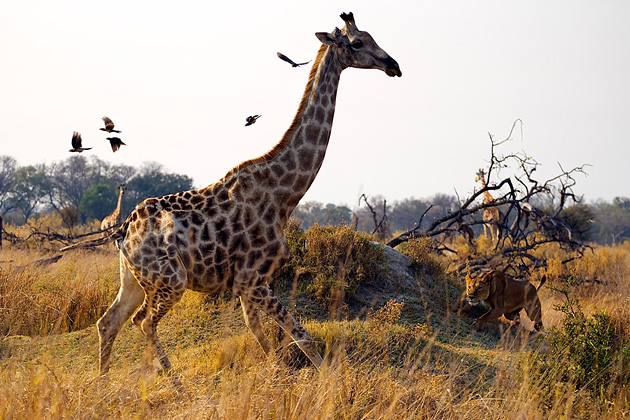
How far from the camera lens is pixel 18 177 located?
1690 inches

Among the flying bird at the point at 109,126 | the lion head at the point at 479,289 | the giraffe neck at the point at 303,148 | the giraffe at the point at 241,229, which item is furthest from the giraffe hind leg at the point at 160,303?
the lion head at the point at 479,289

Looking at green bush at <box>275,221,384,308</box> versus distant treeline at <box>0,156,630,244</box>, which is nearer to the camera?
green bush at <box>275,221,384,308</box>

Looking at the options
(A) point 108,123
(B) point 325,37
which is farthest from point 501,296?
(A) point 108,123

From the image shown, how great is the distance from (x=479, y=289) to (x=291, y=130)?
350 cm

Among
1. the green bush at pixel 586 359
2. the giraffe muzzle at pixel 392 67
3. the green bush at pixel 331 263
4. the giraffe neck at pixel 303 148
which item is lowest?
the green bush at pixel 586 359

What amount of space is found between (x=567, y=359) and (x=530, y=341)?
1742 millimetres

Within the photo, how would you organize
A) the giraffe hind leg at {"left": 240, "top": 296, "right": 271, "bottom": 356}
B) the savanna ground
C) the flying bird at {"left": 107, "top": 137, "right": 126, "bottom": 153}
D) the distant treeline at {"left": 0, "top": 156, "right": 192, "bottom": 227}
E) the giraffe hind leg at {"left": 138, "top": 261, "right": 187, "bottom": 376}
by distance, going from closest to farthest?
the savanna ground, the giraffe hind leg at {"left": 138, "top": 261, "right": 187, "bottom": 376}, the giraffe hind leg at {"left": 240, "top": 296, "right": 271, "bottom": 356}, the flying bird at {"left": 107, "top": 137, "right": 126, "bottom": 153}, the distant treeline at {"left": 0, "top": 156, "right": 192, "bottom": 227}

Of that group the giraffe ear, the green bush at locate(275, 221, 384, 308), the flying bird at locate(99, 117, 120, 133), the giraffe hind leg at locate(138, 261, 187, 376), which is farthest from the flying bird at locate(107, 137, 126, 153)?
the green bush at locate(275, 221, 384, 308)

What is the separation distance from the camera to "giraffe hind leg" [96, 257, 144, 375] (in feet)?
18.3

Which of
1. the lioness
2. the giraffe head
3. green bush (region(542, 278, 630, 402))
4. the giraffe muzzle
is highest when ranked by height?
the giraffe head

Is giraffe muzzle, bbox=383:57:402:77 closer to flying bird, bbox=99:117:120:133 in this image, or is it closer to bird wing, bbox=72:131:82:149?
flying bird, bbox=99:117:120:133

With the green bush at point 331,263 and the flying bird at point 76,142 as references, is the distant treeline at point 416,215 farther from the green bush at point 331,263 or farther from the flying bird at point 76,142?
the flying bird at point 76,142

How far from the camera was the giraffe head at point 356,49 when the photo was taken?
556 cm

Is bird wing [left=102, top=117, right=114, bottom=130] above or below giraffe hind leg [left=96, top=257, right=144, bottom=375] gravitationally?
above
